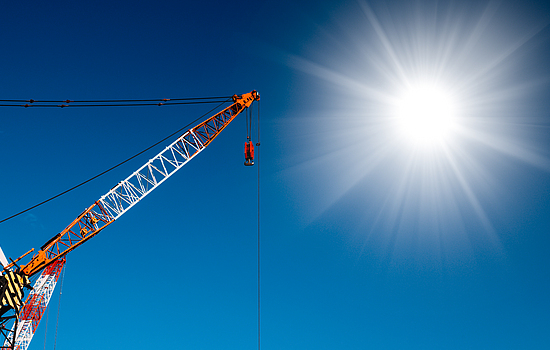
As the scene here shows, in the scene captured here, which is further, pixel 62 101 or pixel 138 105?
pixel 138 105

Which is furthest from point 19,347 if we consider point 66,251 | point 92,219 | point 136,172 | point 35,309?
point 136,172

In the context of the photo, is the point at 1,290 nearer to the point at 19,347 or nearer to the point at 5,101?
the point at 5,101

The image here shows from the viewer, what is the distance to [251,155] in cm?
6031

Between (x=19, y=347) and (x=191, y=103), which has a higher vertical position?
(x=191, y=103)

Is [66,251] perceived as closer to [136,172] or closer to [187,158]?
[136,172]

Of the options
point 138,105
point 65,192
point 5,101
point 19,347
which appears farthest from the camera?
point 19,347

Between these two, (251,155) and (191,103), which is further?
(191,103)

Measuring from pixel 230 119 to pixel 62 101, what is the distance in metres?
25.1

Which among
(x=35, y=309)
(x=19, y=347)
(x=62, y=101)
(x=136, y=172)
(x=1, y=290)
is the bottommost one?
(x=1, y=290)

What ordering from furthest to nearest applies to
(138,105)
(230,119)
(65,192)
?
(230,119) → (138,105) → (65,192)

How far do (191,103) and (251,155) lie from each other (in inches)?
574

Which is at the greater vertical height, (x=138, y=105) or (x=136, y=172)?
(x=138, y=105)

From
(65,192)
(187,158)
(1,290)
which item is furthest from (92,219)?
(1,290)

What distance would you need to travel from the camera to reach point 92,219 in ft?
208
